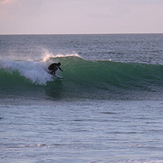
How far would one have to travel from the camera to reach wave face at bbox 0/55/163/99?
16.7m

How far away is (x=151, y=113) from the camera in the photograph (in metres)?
11.5

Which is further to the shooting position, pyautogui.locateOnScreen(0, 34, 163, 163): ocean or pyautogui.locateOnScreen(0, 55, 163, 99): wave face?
pyautogui.locateOnScreen(0, 55, 163, 99): wave face

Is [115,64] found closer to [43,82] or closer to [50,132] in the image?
[43,82]

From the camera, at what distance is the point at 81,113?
1162cm

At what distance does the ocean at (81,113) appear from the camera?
7.27 metres

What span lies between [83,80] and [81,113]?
316 inches

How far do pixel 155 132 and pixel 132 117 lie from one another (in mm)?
2079

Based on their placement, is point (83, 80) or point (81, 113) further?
point (83, 80)

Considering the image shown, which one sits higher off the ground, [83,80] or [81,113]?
[83,80]

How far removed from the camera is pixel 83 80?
64.3ft

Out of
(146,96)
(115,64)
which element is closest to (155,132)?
(146,96)

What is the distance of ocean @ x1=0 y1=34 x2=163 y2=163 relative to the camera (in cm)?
727

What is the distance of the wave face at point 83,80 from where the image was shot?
54.9 ft

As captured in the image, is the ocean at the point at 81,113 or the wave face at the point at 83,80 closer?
the ocean at the point at 81,113
